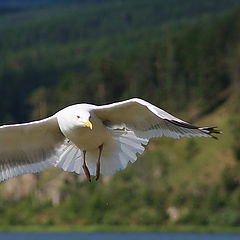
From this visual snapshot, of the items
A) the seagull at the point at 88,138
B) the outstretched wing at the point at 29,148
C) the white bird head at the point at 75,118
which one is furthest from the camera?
the outstretched wing at the point at 29,148

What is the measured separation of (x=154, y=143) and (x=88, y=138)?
122 ft

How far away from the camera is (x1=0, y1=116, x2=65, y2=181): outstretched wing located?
36.9ft

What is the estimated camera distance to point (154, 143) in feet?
156

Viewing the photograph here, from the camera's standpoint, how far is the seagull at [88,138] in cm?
1059

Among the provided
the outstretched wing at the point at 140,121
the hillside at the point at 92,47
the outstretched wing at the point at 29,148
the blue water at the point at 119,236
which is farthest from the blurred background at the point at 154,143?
the outstretched wing at the point at 140,121

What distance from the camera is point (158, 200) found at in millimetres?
39281

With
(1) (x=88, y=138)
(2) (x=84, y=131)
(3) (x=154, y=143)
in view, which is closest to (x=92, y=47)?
(3) (x=154, y=143)

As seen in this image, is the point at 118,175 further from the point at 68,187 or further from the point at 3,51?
the point at 3,51

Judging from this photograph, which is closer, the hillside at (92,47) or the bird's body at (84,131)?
the bird's body at (84,131)

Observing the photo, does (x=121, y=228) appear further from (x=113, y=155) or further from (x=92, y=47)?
A: (x=92, y=47)

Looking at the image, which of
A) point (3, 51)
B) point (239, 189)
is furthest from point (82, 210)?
point (3, 51)

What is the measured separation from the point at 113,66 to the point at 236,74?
6.50m

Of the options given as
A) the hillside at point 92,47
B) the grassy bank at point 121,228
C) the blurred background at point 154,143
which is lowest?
the grassy bank at point 121,228

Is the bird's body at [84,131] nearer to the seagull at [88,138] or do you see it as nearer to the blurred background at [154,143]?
the seagull at [88,138]
